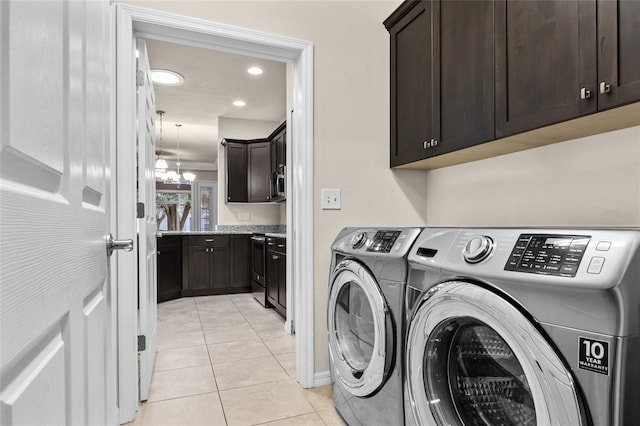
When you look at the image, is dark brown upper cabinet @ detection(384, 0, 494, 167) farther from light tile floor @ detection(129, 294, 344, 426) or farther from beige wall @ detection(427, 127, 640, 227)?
light tile floor @ detection(129, 294, 344, 426)

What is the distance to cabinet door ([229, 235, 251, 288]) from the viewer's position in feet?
17.2

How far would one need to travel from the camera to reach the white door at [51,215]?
417 millimetres

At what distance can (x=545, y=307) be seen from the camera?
83 centimetres

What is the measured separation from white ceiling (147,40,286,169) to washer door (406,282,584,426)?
3327mm

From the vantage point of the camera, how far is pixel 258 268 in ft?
15.4

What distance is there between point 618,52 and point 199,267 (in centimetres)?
486

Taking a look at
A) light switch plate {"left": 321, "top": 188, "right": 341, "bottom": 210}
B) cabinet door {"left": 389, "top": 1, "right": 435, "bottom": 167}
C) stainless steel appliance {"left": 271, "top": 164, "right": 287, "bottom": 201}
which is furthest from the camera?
stainless steel appliance {"left": 271, "top": 164, "right": 287, "bottom": 201}

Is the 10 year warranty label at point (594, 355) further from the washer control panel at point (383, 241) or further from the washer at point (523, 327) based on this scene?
the washer control panel at point (383, 241)

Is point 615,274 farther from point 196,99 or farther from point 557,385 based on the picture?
point 196,99

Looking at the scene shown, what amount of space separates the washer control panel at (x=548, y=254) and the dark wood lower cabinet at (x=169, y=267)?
428 cm

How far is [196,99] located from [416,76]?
3575mm

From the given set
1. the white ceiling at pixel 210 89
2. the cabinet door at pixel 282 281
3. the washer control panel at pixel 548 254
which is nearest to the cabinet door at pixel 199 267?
the cabinet door at pixel 282 281

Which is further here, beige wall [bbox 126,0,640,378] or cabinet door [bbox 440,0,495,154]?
beige wall [bbox 126,0,640,378]

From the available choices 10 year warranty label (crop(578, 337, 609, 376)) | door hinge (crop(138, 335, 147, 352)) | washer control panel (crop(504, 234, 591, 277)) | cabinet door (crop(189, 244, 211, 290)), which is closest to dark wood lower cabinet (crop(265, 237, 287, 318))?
cabinet door (crop(189, 244, 211, 290))
